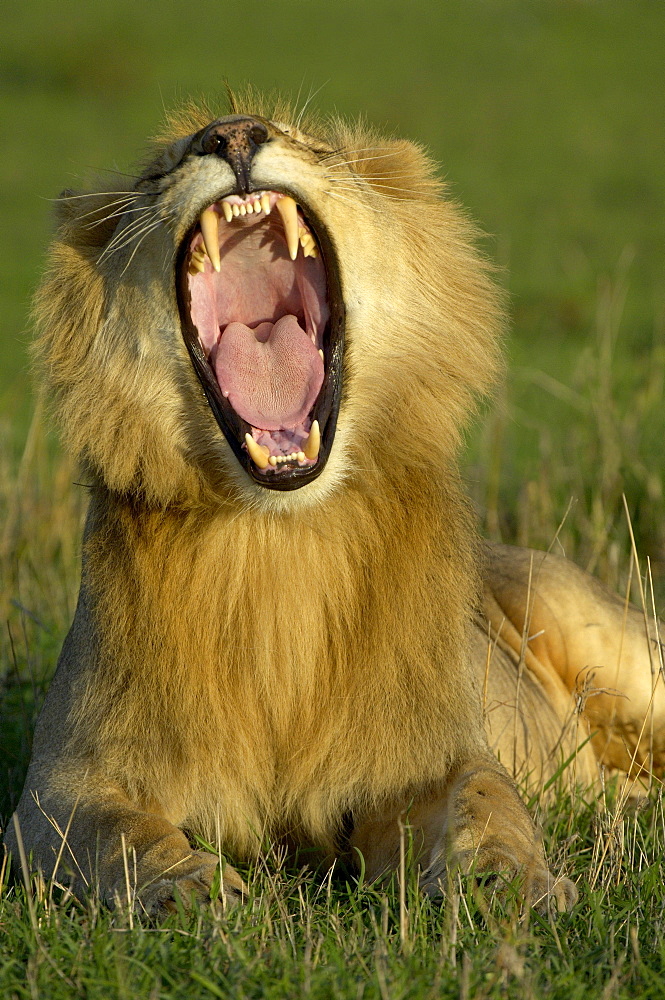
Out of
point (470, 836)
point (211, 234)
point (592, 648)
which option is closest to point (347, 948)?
point (470, 836)

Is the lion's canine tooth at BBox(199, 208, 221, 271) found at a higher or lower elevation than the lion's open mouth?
higher

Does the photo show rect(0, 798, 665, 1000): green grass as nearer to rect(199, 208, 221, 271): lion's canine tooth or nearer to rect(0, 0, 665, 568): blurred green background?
rect(199, 208, 221, 271): lion's canine tooth

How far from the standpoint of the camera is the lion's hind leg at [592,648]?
15.5 feet

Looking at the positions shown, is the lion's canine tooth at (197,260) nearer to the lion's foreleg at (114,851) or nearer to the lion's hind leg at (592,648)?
the lion's foreleg at (114,851)

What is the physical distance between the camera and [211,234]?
3.45 m

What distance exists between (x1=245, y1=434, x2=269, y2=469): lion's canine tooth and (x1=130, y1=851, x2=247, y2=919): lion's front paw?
97 centimetres

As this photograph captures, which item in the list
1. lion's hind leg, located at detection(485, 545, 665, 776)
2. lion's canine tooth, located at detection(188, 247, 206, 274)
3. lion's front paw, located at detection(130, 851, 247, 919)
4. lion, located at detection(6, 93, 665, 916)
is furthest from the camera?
lion's hind leg, located at detection(485, 545, 665, 776)

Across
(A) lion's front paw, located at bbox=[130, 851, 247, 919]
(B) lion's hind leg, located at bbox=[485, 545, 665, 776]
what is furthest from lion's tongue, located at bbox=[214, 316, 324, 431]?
(B) lion's hind leg, located at bbox=[485, 545, 665, 776]

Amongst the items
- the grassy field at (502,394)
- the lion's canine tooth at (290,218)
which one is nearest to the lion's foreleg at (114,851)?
the grassy field at (502,394)

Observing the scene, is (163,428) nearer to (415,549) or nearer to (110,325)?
(110,325)

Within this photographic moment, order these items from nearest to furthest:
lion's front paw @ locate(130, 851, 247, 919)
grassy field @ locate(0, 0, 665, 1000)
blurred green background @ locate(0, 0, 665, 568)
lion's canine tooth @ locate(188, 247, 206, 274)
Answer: grassy field @ locate(0, 0, 665, 1000)
lion's front paw @ locate(130, 851, 247, 919)
lion's canine tooth @ locate(188, 247, 206, 274)
blurred green background @ locate(0, 0, 665, 568)

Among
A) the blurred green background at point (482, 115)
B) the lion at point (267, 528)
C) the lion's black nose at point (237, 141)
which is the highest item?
the blurred green background at point (482, 115)

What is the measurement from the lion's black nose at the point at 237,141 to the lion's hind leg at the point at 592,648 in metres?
1.85

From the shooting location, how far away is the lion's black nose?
3.39 meters
